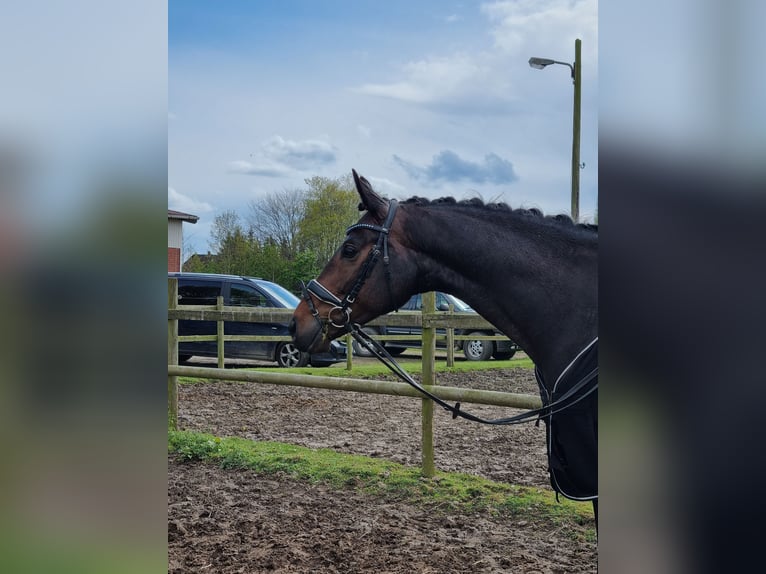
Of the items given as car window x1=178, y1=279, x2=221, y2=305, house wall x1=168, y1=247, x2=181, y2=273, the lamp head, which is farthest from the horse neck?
house wall x1=168, y1=247, x2=181, y2=273

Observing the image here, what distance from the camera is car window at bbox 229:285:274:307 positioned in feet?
36.1

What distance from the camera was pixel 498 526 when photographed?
3756 millimetres

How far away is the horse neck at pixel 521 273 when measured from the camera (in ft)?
7.97

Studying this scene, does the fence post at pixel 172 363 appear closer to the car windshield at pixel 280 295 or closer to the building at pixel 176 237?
the car windshield at pixel 280 295

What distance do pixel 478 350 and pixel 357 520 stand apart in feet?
29.9

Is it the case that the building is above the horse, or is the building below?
above

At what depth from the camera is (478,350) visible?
12781mm

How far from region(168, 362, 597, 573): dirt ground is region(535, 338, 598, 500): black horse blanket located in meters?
1.09

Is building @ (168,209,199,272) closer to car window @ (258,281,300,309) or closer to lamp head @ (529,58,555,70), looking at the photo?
car window @ (258,281,300,309)

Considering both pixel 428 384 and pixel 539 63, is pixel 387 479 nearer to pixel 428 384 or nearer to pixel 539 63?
pixel 428 384

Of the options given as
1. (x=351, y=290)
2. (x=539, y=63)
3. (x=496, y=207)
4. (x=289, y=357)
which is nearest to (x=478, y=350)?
(x=289, y=357)
